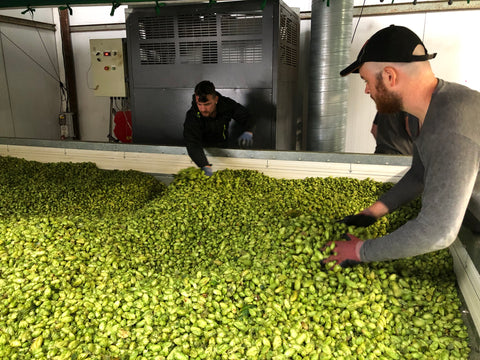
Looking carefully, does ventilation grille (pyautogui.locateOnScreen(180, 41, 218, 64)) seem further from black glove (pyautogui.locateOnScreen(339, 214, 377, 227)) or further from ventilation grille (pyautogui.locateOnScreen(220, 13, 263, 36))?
black glove (pyautogui.locateOnScreen(339, 214, 377, 227))

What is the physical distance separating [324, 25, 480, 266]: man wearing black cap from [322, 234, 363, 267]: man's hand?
0.01m

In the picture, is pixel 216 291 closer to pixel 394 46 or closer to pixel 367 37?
pixel 394 46

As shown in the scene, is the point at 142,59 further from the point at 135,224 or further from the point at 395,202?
the point at 395,202

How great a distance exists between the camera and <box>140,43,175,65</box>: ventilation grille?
4557 millimetres

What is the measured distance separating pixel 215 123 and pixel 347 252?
2.48 metres

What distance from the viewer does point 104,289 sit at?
1928 millimetres

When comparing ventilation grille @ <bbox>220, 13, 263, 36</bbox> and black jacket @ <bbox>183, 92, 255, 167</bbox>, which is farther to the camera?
ventilation grille @ <bbox>220, 13, 263, 36</bbox>

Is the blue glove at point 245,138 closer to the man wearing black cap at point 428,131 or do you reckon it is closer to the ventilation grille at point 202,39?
the ventilation grille at point 202,39

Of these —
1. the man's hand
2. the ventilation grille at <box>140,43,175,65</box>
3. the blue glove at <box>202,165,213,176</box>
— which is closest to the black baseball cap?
the man's hand

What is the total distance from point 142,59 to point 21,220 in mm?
2835

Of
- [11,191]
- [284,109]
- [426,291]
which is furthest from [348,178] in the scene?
[11,191]

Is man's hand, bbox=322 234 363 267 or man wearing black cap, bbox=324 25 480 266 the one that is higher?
man wearing black cap, bbox=324 25 480 266

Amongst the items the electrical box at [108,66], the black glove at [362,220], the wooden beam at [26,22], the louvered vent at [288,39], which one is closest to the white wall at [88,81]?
the wooden beam at [26,22]

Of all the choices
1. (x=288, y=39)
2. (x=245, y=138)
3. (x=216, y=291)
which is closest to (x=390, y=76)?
(x=216, y=291)
